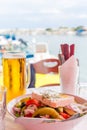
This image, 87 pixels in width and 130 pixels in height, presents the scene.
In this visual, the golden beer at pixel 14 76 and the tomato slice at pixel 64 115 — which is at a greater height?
the golden beer at pixel 14 76

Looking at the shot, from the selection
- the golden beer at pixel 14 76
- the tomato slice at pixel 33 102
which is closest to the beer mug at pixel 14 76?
the golden beer at pixel 14 76

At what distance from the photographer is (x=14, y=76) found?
93 cm

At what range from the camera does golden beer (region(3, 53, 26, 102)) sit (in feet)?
3.03

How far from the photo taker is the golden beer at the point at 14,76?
923 millimetres

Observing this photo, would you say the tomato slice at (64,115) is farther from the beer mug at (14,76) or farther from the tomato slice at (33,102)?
the beer mug at (14,76)

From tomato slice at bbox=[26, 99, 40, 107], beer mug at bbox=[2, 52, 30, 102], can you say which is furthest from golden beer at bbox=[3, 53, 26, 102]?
tomato slice at bbox=[26, 99, 40, 107]

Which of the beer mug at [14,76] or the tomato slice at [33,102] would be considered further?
the beer mug at [14,76]

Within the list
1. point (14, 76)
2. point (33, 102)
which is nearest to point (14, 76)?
point (14, 76)

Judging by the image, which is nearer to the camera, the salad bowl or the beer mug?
the salad bowl

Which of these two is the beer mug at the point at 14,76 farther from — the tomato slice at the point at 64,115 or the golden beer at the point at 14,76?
the tomato slice at the point at 64,115

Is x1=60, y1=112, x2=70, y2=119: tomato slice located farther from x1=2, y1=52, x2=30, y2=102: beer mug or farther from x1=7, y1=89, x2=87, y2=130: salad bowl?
x1=2, y1=52, x2=30, y2=102: beer mug

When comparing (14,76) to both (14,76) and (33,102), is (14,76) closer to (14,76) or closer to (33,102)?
(14,76)

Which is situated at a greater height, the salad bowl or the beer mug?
the beer mug

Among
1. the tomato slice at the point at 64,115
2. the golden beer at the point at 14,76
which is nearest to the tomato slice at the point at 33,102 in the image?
the tomato slice at the point at 64,115
